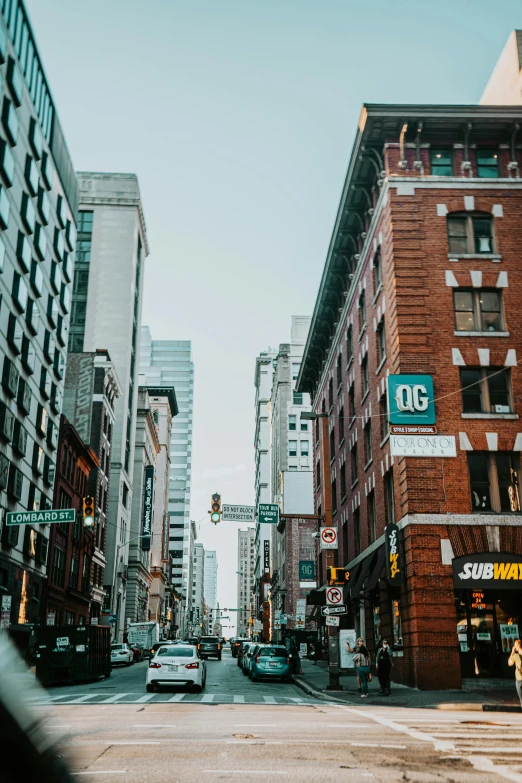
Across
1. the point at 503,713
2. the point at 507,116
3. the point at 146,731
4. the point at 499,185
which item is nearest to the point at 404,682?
the point at 503,713

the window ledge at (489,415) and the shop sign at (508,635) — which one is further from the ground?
the window ledge at (489,415)

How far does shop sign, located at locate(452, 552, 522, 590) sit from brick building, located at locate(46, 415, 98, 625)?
33119mm

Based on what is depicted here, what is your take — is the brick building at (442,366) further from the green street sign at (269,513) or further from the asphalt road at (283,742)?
the asphalt road at (283,742)

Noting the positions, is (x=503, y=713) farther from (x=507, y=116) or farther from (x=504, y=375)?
(x=507, y=116)

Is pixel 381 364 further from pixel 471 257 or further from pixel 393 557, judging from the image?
pixel 393 557

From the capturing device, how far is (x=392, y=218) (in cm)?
3027

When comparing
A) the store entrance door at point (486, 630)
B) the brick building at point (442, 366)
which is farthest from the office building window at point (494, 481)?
the store entrance door at point (486, 630)

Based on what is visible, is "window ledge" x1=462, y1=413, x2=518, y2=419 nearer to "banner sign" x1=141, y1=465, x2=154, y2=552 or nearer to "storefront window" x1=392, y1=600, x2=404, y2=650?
"storefront window" x1=392, y1=600, x2=404, y2=650

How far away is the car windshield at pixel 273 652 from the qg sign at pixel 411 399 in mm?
12178

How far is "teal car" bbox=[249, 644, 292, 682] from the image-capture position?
3262cm

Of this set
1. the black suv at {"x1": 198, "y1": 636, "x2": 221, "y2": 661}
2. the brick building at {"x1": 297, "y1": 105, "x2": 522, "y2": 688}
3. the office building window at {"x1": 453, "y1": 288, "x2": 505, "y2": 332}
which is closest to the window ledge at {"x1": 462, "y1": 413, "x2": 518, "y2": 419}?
the brick building at {"x1": 297, "y1": 105, "x2": 522, "y2": 688}

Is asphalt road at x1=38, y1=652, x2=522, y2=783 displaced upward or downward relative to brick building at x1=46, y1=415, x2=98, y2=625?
downward

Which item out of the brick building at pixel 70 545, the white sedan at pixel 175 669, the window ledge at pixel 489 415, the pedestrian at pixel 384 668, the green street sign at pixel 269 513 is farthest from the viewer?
the brick building at pixel 70 545

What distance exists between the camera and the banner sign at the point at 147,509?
100 meters
